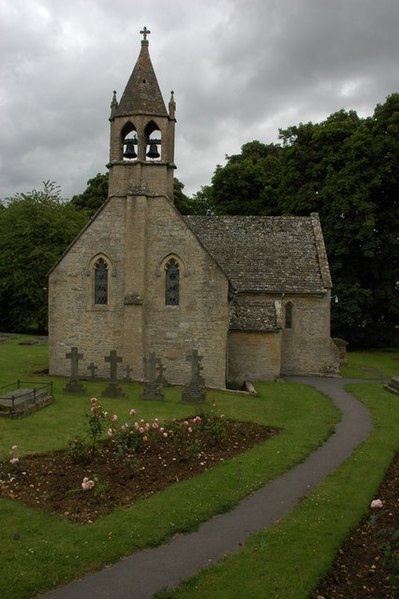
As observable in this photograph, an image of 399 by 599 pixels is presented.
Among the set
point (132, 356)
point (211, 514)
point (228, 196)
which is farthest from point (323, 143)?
point (211, 514)

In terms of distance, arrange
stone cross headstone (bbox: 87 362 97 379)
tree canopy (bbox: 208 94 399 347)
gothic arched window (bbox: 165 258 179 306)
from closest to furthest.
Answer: stone cross headstone (bbox: 87 362 97 379) → gothic arched window (bbox: 165 258 179 306) → tree canopy (bbox: 208 94 399 347)

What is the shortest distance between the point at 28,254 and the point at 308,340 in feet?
89.4

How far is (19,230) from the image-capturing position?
151 feet

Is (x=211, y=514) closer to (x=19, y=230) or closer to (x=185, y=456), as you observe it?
(x=185, y=456)

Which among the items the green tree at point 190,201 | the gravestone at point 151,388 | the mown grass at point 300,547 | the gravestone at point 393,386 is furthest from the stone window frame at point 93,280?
the green tree at point 190,201

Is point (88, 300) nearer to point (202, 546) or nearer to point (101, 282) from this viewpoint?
point (101, 282)

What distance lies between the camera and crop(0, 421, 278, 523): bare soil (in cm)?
1041

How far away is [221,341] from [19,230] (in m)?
29.0

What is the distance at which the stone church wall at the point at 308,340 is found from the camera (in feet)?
100

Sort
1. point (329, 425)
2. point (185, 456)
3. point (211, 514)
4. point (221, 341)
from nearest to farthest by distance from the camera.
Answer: point (211, 514) → point (185, 456) → point (329, 425) → point (221, 341)

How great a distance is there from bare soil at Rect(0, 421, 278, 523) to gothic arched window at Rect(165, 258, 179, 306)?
10421mm

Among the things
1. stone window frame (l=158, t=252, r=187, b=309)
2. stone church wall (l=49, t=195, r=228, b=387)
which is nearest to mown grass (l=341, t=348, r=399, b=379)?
stone church wall (l=49, t=195, r=228, b=387)

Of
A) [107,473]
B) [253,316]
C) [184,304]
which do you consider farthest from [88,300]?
[107,473]

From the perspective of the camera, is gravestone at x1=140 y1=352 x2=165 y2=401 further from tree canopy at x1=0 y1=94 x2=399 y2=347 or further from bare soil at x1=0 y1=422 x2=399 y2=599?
tree canopy at x1=0 y1=94 x2=399 y2=347
